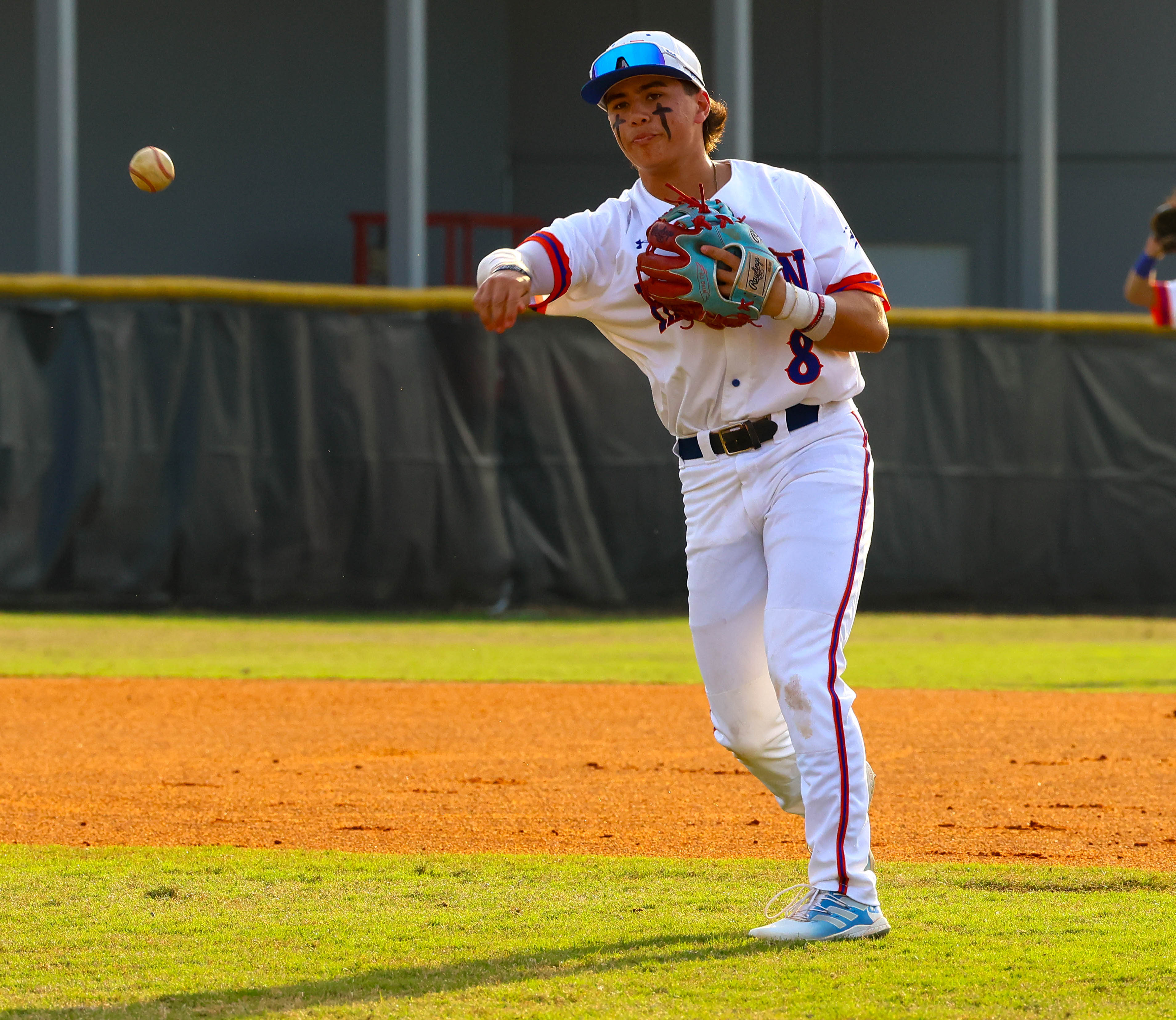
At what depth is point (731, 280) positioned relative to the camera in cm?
307

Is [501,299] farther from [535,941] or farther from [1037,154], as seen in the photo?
[1037,154]

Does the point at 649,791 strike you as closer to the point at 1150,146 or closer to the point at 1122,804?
the point at 1122,804

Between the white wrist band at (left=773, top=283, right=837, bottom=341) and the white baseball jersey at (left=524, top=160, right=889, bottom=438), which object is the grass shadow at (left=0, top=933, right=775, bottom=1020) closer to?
the white baseball jersey at (left=524, top=160, right=889, bottom=438)

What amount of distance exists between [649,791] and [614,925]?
1882 mm

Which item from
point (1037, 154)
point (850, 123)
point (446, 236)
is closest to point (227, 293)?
point (1037, 154)

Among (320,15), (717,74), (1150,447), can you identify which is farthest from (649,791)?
(320,15)

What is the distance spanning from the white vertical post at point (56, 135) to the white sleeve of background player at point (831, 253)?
9076mm

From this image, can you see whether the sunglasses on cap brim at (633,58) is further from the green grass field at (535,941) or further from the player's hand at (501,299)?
the green grass field at (535,941)

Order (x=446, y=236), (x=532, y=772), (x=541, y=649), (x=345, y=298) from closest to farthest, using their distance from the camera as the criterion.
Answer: (x=532, y=772), (x=541, y=649), (x=345, y=298), (x=446, y=236)

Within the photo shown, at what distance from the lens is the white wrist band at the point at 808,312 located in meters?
3.12

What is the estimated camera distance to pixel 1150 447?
11.6 metres

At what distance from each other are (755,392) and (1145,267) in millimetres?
5994

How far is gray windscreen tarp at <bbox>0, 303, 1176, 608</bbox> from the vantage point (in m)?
10.5

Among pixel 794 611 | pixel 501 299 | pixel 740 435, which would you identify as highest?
pixel 501 299
